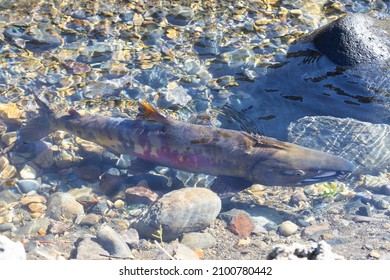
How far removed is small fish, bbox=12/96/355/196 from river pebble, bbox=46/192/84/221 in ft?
2.88

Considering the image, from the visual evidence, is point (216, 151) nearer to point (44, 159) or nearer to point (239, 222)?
point (239, 222)

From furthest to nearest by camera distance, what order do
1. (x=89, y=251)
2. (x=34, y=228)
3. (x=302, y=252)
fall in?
1. (x=34, y=228)
2. (x=89, y=251)
3. (x=302, y=252)

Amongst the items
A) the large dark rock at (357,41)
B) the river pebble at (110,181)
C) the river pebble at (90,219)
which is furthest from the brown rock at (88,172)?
the large dark rock at (357,41)

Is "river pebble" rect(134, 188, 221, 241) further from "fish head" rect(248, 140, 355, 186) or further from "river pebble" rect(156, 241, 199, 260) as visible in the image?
"fish head" rect(248, 140, 355, 186)

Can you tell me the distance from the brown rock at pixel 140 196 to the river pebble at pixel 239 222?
0.83m

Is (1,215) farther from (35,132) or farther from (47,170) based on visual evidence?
(35,132)

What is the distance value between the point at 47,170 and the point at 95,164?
574 millimetres

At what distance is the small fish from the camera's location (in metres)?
5.43

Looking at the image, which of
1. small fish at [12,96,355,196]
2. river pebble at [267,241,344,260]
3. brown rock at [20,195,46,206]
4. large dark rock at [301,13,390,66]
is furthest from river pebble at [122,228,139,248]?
large dark rock at [301,13,390,66]

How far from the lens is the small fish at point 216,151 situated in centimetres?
543

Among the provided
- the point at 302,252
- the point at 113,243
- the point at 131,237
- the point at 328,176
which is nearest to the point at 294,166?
the point at 328,176

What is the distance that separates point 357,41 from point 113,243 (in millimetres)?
4166

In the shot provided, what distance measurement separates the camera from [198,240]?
508 cm

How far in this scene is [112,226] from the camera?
5.35 m
